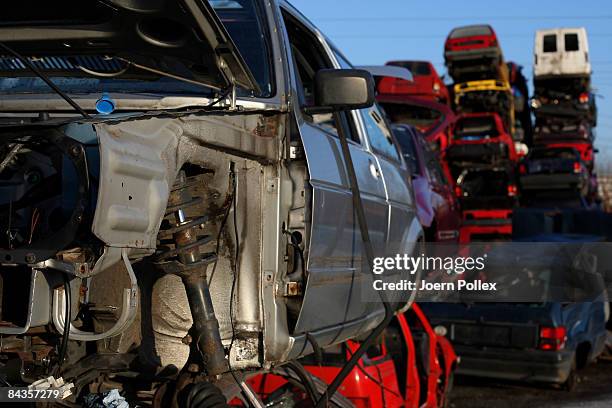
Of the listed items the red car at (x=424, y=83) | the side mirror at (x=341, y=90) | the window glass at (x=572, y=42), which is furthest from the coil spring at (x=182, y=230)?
the window glass at (x=572, y=42)

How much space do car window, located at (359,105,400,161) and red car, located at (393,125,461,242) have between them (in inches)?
193

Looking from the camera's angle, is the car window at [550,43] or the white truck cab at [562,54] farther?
the car window at [550,43]

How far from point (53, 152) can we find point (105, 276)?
50cm

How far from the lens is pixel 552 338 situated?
31.4 feet

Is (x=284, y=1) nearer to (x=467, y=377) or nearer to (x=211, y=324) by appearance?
(x=211, y=324)

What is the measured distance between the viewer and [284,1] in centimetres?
478

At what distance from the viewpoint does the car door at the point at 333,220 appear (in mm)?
4129

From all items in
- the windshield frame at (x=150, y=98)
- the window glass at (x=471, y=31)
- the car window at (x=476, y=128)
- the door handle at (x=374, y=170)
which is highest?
the window glass at (x=471, y=31)

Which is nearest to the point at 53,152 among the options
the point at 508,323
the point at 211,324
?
the point at 211,324

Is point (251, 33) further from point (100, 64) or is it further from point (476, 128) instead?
point (476, 128)

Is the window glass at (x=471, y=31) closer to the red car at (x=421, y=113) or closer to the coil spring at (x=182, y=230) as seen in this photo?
the red car at (x=421, y=113)

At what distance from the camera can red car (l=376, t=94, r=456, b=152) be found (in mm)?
16234

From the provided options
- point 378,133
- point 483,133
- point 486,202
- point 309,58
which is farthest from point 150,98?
point 483,133

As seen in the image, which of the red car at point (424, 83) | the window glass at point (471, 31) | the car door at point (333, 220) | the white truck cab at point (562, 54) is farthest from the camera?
the white truck cab at point (562, 54)
